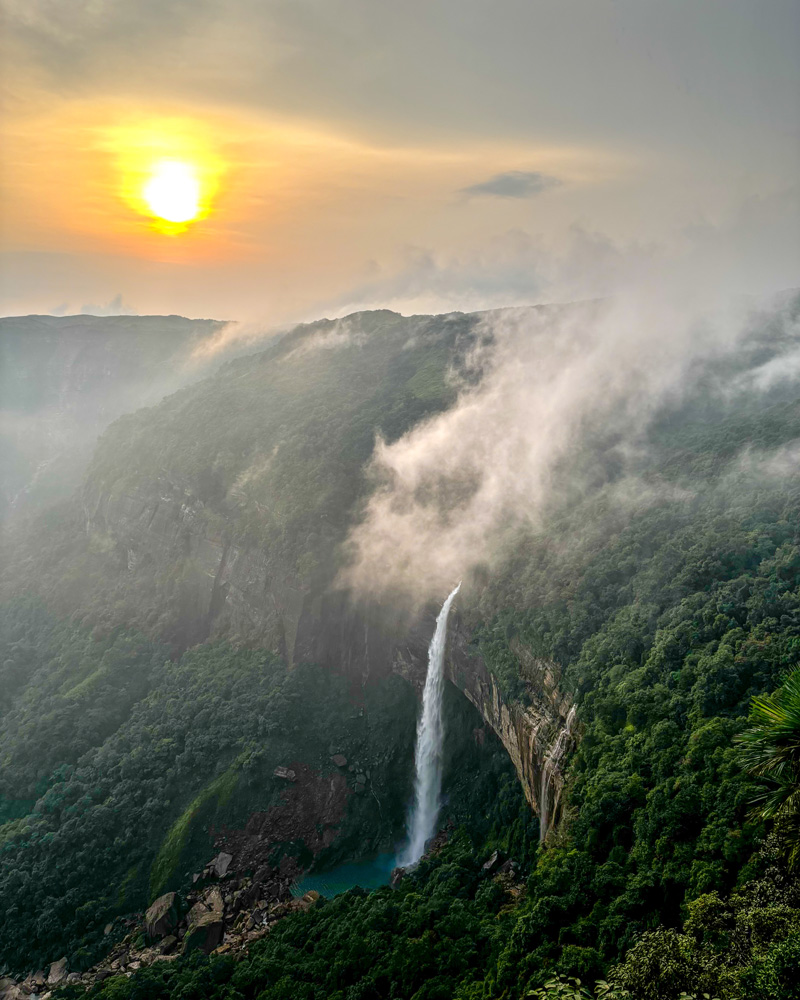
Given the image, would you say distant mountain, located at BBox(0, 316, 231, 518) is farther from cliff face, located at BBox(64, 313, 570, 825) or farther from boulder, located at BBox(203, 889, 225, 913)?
boulder, located at BBox(203, 889, 225, 913)

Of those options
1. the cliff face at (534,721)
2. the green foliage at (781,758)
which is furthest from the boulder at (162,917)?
the green foliage at (781,758)

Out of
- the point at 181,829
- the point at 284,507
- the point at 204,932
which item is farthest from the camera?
the point at 284,507

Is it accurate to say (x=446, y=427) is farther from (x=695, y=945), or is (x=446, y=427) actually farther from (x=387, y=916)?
(x=695, y=945)

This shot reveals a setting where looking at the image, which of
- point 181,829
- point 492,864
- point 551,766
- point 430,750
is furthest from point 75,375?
point 551,766

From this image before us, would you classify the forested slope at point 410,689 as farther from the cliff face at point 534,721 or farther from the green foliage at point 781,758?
the cliff face at point 534,721

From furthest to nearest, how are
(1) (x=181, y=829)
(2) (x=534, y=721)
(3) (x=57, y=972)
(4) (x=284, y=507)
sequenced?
(4) (x=284, y=507)
(1) (x=181, y=829)
(3) (x=57, y=972)
(2) (x=534, y=721)

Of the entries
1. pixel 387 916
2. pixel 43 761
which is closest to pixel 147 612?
pixel 43 761

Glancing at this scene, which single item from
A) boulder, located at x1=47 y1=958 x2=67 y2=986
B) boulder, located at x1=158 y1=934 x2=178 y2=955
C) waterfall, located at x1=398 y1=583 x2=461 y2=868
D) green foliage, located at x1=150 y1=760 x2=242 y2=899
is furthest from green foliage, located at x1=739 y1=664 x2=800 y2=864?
boulder, located at x1=47 y1=958 x2=67 y2=986

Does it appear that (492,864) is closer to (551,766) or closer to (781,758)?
(551,766)
